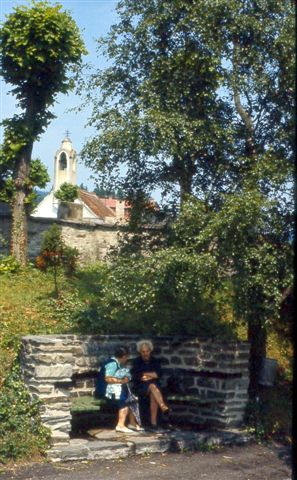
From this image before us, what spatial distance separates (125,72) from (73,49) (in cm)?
669

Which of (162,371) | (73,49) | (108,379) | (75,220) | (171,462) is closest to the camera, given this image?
(171,462)

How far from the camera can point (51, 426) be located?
10.5 metres

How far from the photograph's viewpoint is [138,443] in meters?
10.7

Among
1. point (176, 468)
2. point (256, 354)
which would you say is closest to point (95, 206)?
point (256, 354)

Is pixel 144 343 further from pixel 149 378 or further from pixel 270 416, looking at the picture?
pixel 270 416

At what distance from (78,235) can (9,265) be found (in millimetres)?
3014

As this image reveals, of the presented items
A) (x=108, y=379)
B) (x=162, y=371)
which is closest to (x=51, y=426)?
(x=108, y=379)

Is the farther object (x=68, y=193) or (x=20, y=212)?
(x=68, y=193)

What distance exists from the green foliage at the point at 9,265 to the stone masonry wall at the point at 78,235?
142 cm

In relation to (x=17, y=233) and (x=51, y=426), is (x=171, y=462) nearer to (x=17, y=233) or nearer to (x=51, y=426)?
(x=51, y=426)

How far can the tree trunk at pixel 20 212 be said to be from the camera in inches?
711

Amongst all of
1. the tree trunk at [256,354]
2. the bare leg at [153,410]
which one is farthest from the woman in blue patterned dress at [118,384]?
the tree trunk at [256,354]

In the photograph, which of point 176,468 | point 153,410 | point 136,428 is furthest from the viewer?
point 153,410

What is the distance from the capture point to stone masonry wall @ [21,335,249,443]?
10672mm
